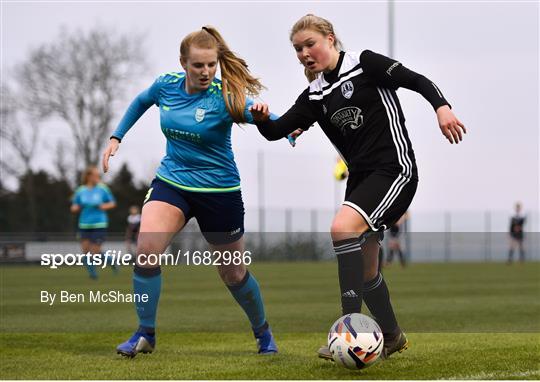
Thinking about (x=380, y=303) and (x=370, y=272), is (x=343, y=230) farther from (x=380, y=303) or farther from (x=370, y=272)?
(x=380, y=303)

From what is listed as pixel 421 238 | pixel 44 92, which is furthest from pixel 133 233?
pixel 421 238

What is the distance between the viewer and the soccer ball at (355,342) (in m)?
5.60

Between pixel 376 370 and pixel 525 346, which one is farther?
pixel 525 346

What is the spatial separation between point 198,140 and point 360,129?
1.37 m

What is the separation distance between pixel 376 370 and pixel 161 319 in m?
5.15

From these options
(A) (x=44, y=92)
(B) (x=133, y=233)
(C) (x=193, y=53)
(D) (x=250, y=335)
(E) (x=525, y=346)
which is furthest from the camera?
(A) (x=44, y=92)

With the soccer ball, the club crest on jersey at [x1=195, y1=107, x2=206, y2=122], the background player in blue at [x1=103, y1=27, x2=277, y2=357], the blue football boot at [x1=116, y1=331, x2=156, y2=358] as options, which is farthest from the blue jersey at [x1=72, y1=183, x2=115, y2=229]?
the soccer ball

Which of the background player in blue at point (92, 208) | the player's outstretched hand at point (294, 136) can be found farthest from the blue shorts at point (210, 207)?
the background player in blue at point (92, 208)

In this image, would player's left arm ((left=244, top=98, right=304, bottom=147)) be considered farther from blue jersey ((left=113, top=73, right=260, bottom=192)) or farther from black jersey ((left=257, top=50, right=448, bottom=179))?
black jersey ((left=257, top=50, right=448, bottom=179))

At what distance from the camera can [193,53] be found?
21.7 ft

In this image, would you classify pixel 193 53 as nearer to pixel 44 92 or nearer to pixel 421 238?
pixel 44 92

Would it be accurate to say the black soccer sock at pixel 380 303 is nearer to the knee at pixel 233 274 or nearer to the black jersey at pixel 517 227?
the knee at pixel 233 274

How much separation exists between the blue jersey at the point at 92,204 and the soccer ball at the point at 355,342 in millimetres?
14426

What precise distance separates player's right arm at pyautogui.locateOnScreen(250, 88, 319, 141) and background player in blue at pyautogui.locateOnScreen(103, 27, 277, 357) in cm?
32
